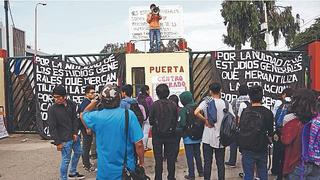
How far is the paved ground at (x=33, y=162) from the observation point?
755 cm

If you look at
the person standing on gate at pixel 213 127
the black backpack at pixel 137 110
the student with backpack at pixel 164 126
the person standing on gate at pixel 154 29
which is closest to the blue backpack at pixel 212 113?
the person standing on gate at pixel 213 127

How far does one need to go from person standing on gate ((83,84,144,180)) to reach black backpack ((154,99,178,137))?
2.20 m

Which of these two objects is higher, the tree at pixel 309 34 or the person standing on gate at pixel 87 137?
the tree at pixel 309 34

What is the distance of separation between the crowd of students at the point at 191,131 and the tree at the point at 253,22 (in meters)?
21.0

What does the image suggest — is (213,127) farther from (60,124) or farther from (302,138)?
(60,124)

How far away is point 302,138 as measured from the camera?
4020 mm

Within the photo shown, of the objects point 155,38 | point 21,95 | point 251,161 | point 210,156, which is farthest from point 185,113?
point 21,95

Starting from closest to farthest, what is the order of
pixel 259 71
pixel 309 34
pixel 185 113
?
pixel 185 113, pixel 259 71, pixel 309 34

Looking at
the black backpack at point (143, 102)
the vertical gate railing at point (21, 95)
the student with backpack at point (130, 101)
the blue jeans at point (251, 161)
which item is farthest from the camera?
the vertical gate railing at point (21, 95)

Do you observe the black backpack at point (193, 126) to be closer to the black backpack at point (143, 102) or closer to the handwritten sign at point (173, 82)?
the black backpack at point (143, 102)

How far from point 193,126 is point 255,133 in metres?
1.58

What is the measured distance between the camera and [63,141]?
6281mm

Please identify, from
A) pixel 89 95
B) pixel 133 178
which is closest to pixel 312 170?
pixel 133 178

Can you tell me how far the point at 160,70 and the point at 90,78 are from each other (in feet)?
7.18
